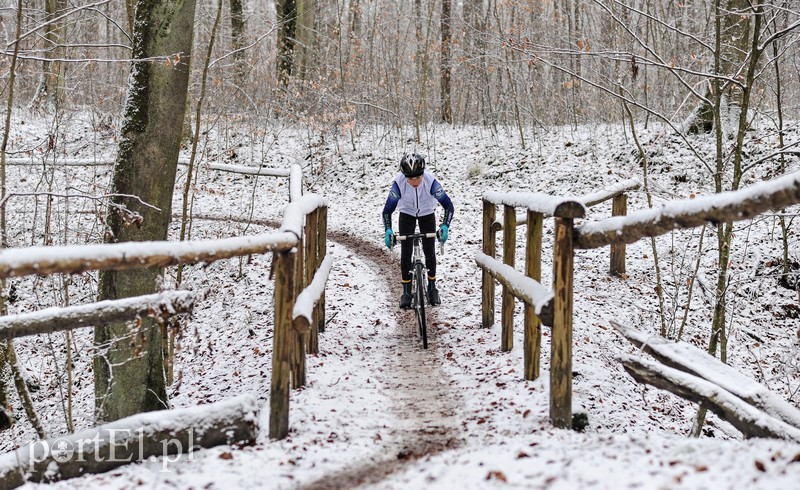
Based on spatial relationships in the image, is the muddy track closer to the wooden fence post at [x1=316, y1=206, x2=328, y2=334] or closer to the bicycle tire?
the bicycle tire

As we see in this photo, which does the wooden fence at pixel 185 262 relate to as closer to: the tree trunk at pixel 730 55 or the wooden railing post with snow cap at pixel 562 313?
the wooden railing post with snow cap at pixel 562 313

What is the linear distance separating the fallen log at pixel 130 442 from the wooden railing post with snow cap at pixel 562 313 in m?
2.01

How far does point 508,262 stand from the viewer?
638 cm

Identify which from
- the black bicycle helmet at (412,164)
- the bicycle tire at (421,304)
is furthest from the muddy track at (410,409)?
the black bicycle helmet at (412,164)

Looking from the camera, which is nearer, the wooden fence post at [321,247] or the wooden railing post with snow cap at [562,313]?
the wooden railing post with snow cap at [562,313]

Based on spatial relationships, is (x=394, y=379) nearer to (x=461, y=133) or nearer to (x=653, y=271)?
(x=653, y=271)

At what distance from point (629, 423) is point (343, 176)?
50.2ft

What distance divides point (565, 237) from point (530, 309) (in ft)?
4.13

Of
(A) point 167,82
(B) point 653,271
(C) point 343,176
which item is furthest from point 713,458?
(C) point 343,176

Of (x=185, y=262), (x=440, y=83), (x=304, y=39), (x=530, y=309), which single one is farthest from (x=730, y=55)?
(x=185, y=262)

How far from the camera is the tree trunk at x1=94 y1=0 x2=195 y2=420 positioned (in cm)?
564

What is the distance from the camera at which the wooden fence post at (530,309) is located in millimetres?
5250

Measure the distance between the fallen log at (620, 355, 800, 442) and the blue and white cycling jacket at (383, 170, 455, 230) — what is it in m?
3.75

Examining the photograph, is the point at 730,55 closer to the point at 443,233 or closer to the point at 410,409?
the point at 443,233
